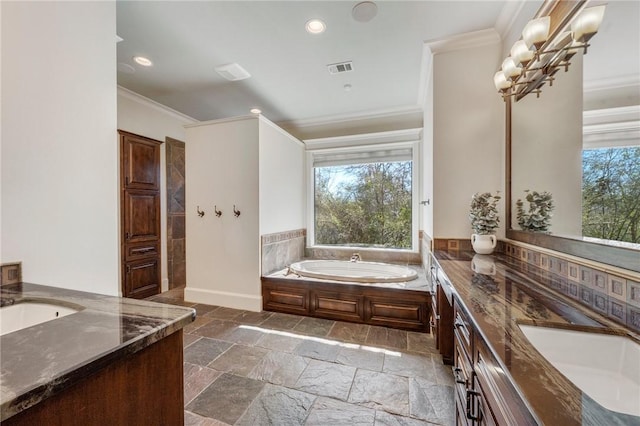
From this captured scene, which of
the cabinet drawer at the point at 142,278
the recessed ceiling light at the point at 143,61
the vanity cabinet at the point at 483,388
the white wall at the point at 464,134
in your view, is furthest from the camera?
the cabinet drawer at the point at 142,278

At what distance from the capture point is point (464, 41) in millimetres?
2152

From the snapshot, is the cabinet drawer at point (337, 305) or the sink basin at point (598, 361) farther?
the cabinet drawer at point (337, 305)

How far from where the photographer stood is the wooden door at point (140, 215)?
10.2ft

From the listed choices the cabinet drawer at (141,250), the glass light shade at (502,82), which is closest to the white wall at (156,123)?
the cabinet drawer at (141,250)

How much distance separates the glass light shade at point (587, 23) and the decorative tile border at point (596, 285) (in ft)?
3.58

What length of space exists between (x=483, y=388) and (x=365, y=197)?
3.38m

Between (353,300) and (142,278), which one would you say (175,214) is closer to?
(142,278)

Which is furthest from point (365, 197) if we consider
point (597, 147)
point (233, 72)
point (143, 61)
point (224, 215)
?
point (143, 61)

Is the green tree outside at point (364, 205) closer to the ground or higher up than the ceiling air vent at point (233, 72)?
closer to the ground

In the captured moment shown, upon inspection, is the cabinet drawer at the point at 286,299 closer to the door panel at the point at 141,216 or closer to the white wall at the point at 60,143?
the white wall at the point at 60,143

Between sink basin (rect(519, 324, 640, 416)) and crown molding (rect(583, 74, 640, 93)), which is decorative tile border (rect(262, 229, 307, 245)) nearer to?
sink basin (rect(519, 324, 640, 416))

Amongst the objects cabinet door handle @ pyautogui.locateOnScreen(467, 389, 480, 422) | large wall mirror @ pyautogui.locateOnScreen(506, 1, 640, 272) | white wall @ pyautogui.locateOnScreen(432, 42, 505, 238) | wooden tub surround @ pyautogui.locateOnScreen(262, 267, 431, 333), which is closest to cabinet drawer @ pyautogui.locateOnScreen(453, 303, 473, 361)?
cabinet door handle @ pyautogui.locateOnScreen(467, 389, 480, 422)

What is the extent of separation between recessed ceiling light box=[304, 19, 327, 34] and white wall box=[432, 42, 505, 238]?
108cm

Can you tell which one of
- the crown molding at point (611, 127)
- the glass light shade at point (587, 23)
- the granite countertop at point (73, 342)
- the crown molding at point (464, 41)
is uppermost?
the crown molding at point (464, 41)
